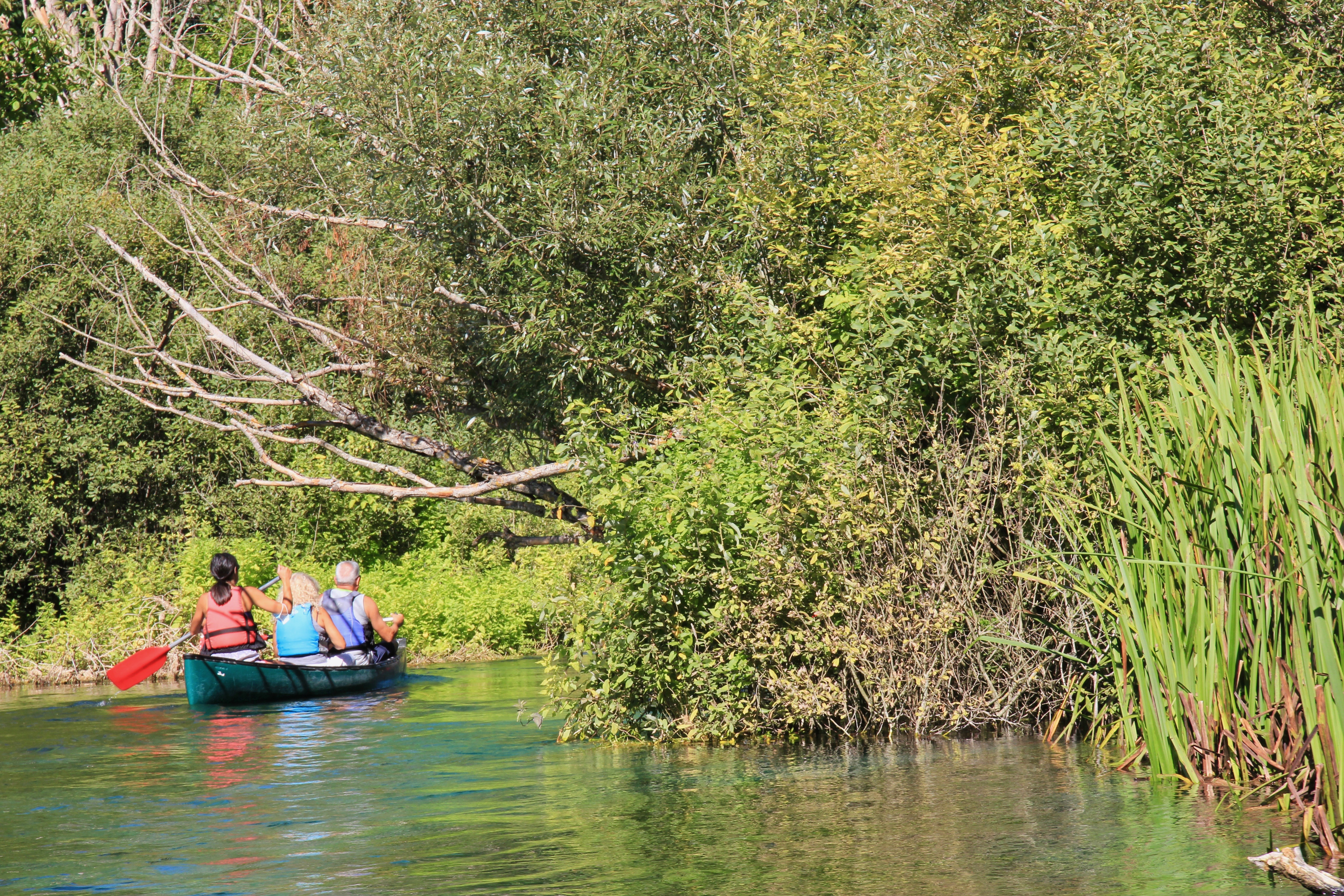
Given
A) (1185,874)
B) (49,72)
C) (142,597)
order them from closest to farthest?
(1185,874) < (142,597) < (49,72)

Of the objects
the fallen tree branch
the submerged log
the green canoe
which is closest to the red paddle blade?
the green canoe

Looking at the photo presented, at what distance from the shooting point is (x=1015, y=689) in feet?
34.5

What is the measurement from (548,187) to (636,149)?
106 cm

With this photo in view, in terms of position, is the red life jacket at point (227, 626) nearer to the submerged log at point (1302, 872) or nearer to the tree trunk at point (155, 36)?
the submerged log at point (1302, 872)

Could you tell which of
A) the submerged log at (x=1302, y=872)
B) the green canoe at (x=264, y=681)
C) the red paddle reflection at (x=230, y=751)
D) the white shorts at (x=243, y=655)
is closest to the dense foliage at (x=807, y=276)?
the red paddle reflection at (x=230, y=751)

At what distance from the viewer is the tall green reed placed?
6.09 meters

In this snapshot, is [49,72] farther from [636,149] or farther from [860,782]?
[860,782]

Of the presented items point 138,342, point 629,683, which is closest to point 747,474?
point 629,683

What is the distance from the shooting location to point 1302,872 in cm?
552

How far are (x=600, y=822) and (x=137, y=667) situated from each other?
32.8ft

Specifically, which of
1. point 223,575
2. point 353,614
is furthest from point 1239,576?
point 353,614

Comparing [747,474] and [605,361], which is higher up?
[605,361]

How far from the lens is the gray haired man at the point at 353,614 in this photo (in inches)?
704

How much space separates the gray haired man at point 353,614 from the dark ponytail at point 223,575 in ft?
5.30
